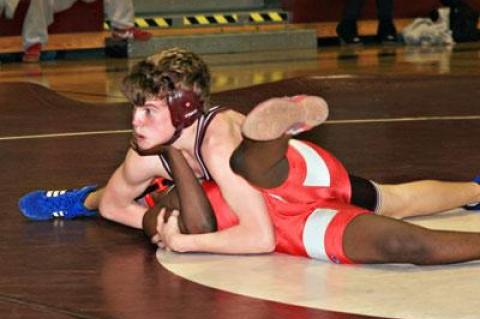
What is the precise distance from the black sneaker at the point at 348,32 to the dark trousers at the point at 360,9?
9 cm

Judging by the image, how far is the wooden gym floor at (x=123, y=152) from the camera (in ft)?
10.6

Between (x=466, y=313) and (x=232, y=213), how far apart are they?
Answer: 869mm

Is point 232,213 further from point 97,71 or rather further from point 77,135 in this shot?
point 97,71

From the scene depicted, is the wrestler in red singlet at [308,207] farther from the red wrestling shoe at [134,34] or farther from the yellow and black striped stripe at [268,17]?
the yellow and black striped stripe at [268,17]

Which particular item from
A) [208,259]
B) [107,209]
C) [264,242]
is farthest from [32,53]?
[264,242]

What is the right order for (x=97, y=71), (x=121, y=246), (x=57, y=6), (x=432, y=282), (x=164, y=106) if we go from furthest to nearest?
1. (x=57, y=6)
2. (x=97, y=71)
3. (x=121, y=246)
4. (x=164, y=106)
5. (x=432, y=282)

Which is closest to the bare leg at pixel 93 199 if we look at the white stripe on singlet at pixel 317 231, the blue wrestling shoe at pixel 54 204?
the blue wrestling shoe at pixel 54 204

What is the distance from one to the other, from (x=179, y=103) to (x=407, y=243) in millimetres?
734

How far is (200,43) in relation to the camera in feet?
39.4

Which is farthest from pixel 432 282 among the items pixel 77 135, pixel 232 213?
pixel 77 135

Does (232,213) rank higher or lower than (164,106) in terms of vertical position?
lower

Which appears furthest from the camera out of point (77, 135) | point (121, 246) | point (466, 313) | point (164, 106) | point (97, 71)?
point (97, 71)

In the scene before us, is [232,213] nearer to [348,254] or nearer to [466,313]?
[348,254]

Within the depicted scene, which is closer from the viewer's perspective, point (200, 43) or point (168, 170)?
point (168, 170)
